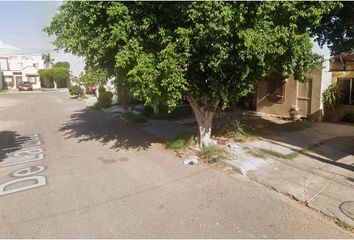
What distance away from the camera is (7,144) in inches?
455

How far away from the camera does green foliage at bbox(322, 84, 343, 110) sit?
13453mm

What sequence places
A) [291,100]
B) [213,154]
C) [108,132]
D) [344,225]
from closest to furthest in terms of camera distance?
[344,225] < [213,154] < [108,132] < [291,100]

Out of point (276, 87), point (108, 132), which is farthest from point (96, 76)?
point (276, 87)

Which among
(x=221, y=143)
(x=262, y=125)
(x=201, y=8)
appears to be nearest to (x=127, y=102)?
(x=262, y=125)

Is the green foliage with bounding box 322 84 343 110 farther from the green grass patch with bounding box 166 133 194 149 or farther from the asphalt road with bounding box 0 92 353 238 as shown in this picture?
the asphalt road with bounding box 0 92 353 238

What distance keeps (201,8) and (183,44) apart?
3.06 ft

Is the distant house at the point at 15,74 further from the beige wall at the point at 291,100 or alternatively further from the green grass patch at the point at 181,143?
the green grass patch at the point at 181,143

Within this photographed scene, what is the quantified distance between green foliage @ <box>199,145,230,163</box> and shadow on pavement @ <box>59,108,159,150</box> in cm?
229

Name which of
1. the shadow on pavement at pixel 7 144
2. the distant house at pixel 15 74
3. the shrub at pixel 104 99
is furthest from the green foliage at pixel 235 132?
the distant house at pixel 15 74

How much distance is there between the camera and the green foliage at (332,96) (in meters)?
13.5

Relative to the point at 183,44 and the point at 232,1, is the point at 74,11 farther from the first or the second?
the point at 232,1

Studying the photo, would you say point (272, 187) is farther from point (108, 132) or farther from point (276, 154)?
point (108, 132)

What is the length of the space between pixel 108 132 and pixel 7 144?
12.1 ft

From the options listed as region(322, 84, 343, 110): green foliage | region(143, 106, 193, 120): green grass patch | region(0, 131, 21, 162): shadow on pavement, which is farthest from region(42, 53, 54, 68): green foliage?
region(322, 84, 343, 110): green foliage
